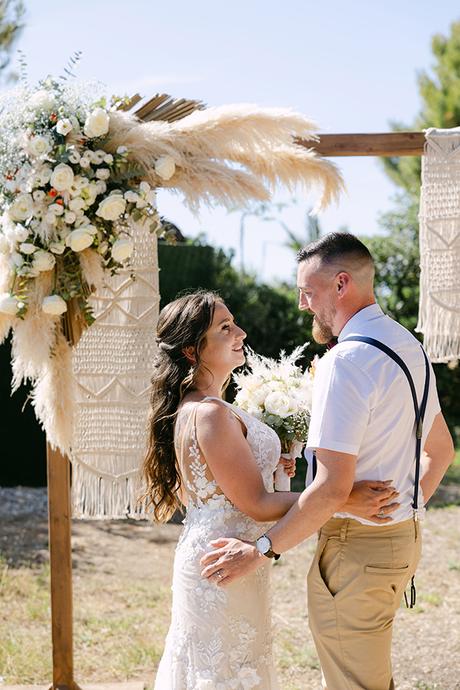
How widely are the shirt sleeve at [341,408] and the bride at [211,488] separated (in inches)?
10.7

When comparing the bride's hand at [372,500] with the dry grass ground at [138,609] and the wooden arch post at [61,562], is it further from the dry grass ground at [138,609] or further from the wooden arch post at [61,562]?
the dry grass ground at [138,609]

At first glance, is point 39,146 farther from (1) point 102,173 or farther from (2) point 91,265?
(2) point 91,265

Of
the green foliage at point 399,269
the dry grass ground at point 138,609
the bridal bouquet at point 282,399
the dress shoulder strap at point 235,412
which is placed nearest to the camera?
the dress shoulder strap at point 235,412

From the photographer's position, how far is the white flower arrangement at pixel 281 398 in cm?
274

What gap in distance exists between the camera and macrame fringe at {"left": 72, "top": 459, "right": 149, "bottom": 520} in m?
3.50

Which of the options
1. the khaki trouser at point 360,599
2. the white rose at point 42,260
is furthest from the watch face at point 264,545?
the white rose at point 42,260

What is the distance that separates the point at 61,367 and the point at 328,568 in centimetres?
135

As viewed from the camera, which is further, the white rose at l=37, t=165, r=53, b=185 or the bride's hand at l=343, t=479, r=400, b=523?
the white rose at l=37, t=165, r=53, b=185

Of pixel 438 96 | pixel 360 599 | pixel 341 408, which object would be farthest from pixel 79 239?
pixel 438 96

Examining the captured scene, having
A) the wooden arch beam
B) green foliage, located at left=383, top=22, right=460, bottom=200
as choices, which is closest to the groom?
the wooden arch beam

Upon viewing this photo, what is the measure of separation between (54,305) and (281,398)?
894 mm

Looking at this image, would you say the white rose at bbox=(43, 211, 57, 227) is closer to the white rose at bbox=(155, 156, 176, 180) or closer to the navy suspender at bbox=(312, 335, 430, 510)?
the white rose at bbox=(155, 156, 176, 180)

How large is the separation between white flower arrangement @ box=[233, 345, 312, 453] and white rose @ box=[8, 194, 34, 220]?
0.95 m

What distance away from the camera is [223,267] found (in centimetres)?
951
